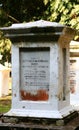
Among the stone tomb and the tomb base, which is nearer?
the tomb base

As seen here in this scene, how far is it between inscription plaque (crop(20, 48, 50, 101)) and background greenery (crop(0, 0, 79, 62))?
35.3ft

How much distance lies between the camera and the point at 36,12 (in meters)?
21.3

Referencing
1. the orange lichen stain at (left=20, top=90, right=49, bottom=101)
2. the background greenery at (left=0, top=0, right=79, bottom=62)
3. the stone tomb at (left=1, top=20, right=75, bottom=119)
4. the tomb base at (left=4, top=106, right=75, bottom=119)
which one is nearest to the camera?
the tomb base at (left=4, top=106, right=75, bottom=119)

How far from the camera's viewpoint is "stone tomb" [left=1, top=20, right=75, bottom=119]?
7254mm

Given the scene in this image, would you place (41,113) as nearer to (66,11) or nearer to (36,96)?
(36,96)

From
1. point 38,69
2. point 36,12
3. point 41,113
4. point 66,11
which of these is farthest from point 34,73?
point 36,12

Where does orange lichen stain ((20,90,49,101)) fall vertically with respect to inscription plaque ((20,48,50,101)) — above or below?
below

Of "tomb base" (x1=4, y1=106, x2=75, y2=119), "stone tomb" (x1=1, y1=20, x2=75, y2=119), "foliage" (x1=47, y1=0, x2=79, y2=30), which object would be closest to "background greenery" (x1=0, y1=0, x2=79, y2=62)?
"foliage" (x1=47, y1=0, x2=79, y2=30)

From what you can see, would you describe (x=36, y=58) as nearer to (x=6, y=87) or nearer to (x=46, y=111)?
(x=46, y=111)

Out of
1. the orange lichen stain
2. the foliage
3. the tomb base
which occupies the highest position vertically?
the foliage

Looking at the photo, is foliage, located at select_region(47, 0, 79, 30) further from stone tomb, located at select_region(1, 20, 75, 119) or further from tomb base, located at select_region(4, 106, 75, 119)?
tomb base, located at select_region(4, 106, 75, 119)

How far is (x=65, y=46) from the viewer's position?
25.7 ft

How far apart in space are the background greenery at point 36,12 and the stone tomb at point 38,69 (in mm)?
10755

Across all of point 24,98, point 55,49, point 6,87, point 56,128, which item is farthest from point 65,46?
point 6,87
